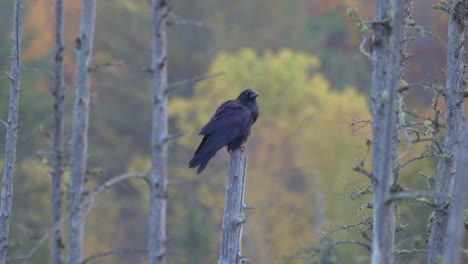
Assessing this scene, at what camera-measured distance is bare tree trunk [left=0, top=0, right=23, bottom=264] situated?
11.3 metres

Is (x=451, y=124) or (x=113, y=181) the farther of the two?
(x=451, y=124)

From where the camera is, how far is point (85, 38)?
9125 millimetres

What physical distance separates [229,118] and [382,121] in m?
5.49

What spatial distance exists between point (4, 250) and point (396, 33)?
18.1 feet

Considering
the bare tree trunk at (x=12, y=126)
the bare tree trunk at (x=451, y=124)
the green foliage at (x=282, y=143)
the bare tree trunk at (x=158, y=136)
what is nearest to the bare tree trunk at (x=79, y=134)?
the bare tree trunk at (x=158, y=136)

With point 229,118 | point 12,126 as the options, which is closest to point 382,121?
point 12,126

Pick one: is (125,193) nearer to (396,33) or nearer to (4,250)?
(4,250)

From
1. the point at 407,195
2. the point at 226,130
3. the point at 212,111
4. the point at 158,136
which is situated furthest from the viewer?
the point at 212,111

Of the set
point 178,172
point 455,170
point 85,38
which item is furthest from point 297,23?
point 85,38

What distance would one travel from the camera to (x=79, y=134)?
30.1 feet

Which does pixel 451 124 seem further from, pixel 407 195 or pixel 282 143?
pixel 282 143

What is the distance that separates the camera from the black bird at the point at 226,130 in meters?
13.7


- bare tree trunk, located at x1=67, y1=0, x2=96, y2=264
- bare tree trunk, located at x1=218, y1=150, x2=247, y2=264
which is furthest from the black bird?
bare tree trunk, located at x1=67, y1=0, x2=96, y2=264

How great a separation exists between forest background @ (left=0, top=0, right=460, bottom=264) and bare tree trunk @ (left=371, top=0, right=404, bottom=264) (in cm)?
2051
